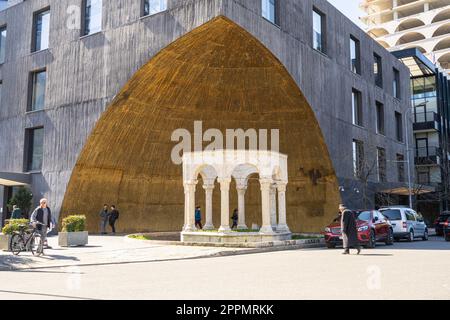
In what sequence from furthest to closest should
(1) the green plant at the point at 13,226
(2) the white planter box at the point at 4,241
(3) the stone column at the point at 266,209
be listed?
(3) the stone column at the point at 266,209
(2) the white planter box at the point at 4,241
(1) the green plant at the point at 13,226

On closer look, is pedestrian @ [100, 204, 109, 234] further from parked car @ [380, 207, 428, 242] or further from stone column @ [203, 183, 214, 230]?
parked car @ [380, 207, 428, 242]

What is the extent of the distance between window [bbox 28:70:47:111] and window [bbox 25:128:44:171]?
149 centimetres

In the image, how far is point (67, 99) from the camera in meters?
28.0

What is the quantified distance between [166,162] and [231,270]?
75.2 feet

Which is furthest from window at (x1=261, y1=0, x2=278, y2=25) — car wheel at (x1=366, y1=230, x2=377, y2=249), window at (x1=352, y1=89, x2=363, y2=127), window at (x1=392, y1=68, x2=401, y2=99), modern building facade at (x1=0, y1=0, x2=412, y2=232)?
window at (x1=392, y1=68, x2=401, y2=99)

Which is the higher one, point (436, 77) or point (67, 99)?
point (436, 77)

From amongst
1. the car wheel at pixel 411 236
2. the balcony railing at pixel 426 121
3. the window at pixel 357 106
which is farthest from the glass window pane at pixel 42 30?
the balcony railing at pixel 426 121

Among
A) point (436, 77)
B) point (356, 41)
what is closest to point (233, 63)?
point (356, 41)

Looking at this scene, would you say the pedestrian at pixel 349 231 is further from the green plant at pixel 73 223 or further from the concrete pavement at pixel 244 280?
the green plant at pixel 73 223

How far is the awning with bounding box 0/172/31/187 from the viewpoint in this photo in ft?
89.6

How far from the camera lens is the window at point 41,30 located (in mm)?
30355

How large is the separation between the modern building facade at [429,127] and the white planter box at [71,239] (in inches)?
1452

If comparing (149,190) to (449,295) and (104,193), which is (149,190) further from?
(449,295)

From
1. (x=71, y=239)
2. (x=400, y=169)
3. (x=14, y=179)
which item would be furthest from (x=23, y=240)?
(x=400, y=169)
